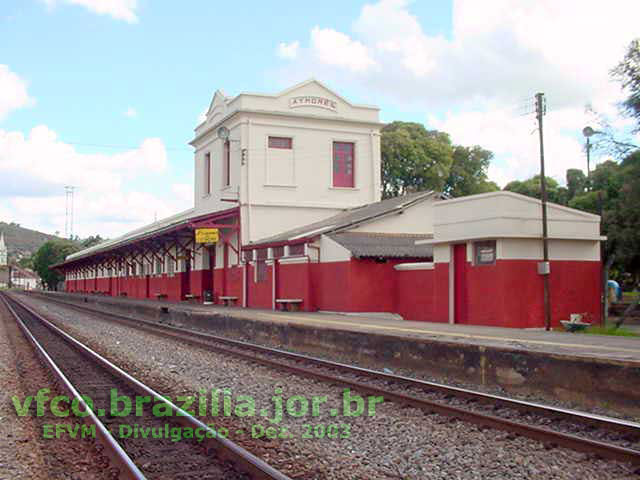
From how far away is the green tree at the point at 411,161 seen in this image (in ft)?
166

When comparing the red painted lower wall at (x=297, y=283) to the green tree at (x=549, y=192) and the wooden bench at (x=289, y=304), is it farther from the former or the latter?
the green tree at (x=549, y=192)

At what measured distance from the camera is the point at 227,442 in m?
6.30

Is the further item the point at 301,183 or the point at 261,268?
the point at 301,183

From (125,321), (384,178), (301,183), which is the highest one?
(384,178)

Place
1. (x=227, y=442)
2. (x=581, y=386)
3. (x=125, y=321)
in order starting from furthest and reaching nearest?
(x=125, y=321), (x=581, y=386), (x=227, y=442)

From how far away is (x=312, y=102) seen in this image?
1268 inches

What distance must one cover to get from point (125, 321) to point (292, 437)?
22.4 m

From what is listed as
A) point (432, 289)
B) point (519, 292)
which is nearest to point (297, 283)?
point (432, 289)

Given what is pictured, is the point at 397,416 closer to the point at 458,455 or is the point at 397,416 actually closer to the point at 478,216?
the point at 458,455

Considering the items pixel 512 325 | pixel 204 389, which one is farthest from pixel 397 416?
pixel 512 325

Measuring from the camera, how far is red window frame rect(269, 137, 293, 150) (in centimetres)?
3145

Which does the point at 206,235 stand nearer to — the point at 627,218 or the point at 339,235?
the point at 339,235

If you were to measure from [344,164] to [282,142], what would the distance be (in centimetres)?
340

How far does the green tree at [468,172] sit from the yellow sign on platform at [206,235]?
29126 mm
